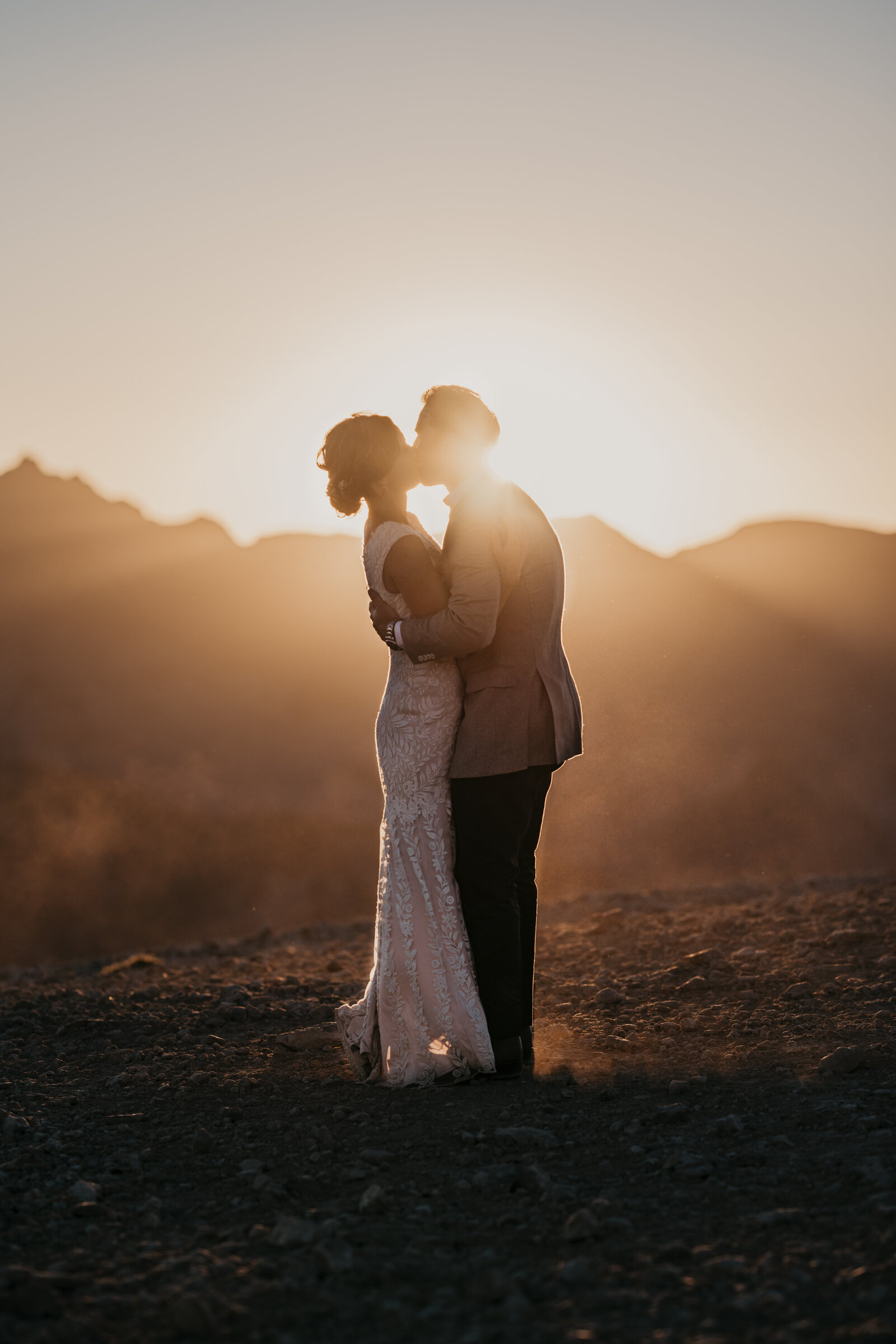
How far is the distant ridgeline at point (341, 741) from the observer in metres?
28.1

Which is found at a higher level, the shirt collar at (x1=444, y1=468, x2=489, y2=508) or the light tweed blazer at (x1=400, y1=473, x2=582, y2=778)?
the shirt collar at (x1=444, y1=468, x2=489, y2=508)

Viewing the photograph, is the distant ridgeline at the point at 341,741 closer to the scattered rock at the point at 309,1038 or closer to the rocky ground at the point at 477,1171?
the rocky ground at the point at 477,1171

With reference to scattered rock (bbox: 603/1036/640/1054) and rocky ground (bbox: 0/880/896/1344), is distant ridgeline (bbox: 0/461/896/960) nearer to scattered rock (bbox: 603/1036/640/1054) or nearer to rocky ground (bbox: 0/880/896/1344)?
rocky ground (bbox: 0/880/896/1344)

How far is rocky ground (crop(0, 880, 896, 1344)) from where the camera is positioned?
2.11 metres

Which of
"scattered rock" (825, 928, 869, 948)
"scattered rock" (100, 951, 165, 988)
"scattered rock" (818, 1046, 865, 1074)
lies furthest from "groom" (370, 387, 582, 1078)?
"scattered rock" (100, 951, 165, 988)

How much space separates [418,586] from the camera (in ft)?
12.1

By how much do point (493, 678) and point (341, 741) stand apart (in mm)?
32437

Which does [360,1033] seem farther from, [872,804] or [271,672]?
[271,672]

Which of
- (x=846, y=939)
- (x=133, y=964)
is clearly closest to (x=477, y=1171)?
(x=846, y=939)

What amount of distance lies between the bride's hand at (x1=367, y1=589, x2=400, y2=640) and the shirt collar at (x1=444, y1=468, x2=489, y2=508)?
419 mm

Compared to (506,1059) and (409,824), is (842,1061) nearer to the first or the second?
(506,1059)

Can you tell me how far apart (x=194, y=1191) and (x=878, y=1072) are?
89.4 inches

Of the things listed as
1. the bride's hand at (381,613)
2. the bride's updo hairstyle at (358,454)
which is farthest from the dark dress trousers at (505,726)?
the bride's updo hairstyle at (358,454)

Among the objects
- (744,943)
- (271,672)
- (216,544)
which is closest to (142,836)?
(271,672)
